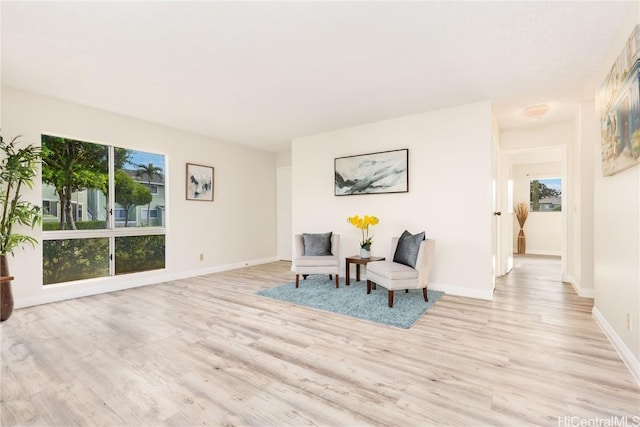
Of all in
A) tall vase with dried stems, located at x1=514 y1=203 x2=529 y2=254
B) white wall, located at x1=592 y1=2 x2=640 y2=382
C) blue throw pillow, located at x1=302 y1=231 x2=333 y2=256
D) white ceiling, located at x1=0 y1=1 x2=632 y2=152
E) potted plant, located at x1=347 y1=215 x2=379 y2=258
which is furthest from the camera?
tall vase with dried stems, located at x1=514 y1=203 x2=529 y2=254

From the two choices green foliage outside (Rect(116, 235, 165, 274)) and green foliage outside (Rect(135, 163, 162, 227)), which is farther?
green foliage outside (Rect(135, 163, 162, 227))

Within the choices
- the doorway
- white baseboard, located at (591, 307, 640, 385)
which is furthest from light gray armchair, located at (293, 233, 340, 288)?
the doorway

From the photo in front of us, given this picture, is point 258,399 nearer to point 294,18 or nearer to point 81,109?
point 294,18

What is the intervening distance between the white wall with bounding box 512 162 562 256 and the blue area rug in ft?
18.7

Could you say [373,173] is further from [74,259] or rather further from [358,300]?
[74,259]

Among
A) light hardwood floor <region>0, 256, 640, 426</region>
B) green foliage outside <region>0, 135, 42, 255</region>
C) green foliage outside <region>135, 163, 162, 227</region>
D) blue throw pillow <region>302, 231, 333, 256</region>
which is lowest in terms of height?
light hardwood floor <region>0, 256, 640, 426</region>

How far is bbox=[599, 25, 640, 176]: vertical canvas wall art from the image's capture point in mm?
1806

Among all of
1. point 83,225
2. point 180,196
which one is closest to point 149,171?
point 180,196

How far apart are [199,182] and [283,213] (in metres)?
2.16

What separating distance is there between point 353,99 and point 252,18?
1771 mm

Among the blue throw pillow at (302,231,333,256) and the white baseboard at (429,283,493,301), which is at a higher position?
the blue throw pillow at (302,231,333,256)

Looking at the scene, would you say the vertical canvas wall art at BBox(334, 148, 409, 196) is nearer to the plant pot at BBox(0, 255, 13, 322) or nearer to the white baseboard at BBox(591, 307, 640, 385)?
the white baseboard at BBox(591, 307, 640, 385)

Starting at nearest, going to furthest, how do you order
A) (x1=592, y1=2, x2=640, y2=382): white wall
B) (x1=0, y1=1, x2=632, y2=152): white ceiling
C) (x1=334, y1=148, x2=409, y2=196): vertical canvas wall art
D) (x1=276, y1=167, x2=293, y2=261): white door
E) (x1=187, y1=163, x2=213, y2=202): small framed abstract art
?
(x1=592, y1=2, x2=640, y2=382): white wall
(x1=0, y1=1, x2=632, y2=152): white ceiling
(x1=334, y1=148, x2=409, y2=196): vertical canvas wall art
(x1=187, y1=163, x2=213, y2=202): small framed abstract art
(x1=276, y1=167, x2=293, y2=261): white door

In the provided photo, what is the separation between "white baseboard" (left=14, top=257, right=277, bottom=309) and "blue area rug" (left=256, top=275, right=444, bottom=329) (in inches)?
71.1
